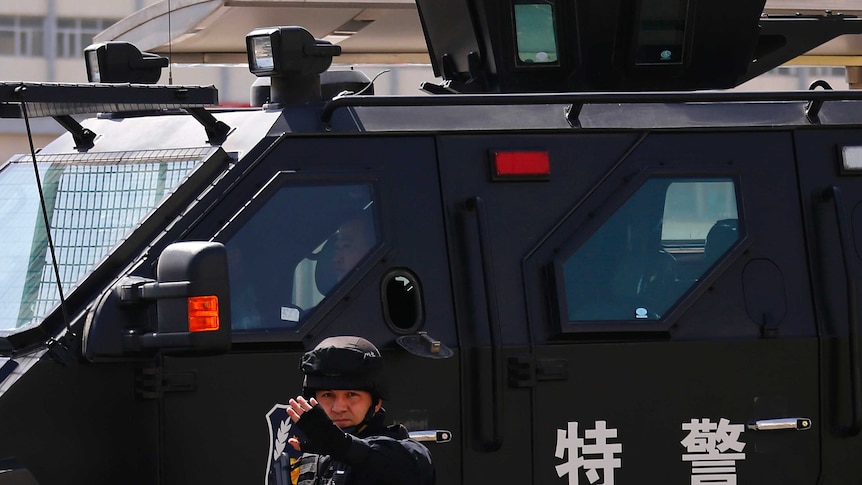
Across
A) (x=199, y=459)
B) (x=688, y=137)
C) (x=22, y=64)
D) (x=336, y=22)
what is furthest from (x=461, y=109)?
(x=22, y=64)

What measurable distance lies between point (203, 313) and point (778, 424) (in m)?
1.93

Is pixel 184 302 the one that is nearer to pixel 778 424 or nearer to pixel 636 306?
pixel 636 306

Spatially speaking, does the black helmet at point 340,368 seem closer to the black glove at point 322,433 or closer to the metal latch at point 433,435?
the black glove at point 322,433

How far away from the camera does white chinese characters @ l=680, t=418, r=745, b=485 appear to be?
4598 millimetres

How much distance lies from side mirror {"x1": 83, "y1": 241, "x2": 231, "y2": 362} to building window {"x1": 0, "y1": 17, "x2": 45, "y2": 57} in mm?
27011

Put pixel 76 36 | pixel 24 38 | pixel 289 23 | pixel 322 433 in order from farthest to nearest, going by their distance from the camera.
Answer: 1. pixel 24 38
2. pixel 76 36
3. pixel 289 23
4. pixel 322 433

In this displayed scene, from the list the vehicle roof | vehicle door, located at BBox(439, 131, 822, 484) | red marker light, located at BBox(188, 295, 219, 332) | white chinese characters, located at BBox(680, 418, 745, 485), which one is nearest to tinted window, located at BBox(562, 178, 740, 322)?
vehicle door, located at BBox(439, 131, 822, 484)

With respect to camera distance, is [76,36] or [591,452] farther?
[76,36]

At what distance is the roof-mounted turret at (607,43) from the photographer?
563cm

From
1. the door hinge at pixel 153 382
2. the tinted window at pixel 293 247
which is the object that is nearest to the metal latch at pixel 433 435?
the tinted window at pixel 293 247

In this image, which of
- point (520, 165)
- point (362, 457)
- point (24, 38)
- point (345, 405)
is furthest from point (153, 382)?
point (24, 38)

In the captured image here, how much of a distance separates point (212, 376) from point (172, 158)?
0.74 meters

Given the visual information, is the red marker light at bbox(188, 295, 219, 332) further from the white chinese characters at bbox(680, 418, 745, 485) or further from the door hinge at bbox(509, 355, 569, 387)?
the white chinese characters at bbox(680, 418, 745, 485)

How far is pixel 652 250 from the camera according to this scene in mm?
4695
